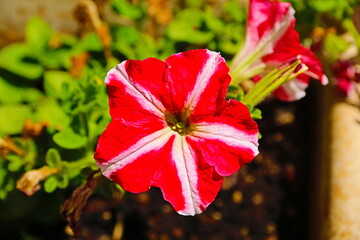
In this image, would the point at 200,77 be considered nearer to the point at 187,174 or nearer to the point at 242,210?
the point at 187,174

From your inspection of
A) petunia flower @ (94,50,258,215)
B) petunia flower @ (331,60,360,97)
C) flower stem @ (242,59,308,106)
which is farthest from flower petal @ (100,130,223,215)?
petunia flower @ (331,60,360,97)

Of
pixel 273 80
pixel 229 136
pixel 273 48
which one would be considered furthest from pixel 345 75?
pixel 229 136

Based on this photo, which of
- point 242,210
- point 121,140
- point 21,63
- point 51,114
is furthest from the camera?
point 242,210

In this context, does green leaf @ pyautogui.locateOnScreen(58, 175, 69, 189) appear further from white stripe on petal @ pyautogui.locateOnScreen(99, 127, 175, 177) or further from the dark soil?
the dark soil

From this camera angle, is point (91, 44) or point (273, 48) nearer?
point (273, 48)

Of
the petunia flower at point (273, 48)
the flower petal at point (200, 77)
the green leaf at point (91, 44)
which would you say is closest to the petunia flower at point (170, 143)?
the flower petal at point (200, 77)

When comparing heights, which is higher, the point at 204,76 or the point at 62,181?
the point at 204,76
